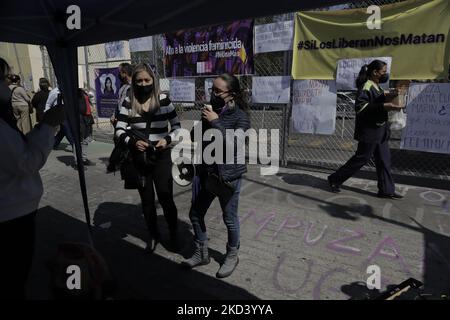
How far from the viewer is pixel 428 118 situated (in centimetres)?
523

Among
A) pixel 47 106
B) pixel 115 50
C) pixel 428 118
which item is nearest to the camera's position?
pixel 428 118

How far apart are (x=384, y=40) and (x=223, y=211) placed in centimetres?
414

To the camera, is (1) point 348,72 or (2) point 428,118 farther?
(1) point 348,72

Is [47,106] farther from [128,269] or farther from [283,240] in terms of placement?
[283,240]

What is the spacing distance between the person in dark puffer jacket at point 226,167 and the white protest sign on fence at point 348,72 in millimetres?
3539

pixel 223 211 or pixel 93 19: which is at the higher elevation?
pixel 93 19

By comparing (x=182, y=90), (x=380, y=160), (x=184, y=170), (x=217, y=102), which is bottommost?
(x=380, y=160)

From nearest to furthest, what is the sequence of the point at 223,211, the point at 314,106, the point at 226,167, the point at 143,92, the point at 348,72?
the point at 226,167 → the point at 223,211 → the point at 143,92 → the point at 348,72 → the point at 314,106

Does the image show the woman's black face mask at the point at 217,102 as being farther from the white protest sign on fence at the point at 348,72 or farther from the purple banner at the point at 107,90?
the purple banner at the point at 107,90

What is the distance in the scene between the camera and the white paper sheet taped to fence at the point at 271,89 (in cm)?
630

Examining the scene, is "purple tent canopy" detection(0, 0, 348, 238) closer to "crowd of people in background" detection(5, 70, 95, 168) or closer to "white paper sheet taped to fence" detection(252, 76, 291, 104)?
"white paper sheet taped to fence" detection(252, 76, 291, 104)

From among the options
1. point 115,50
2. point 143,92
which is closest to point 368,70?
point 143,92
